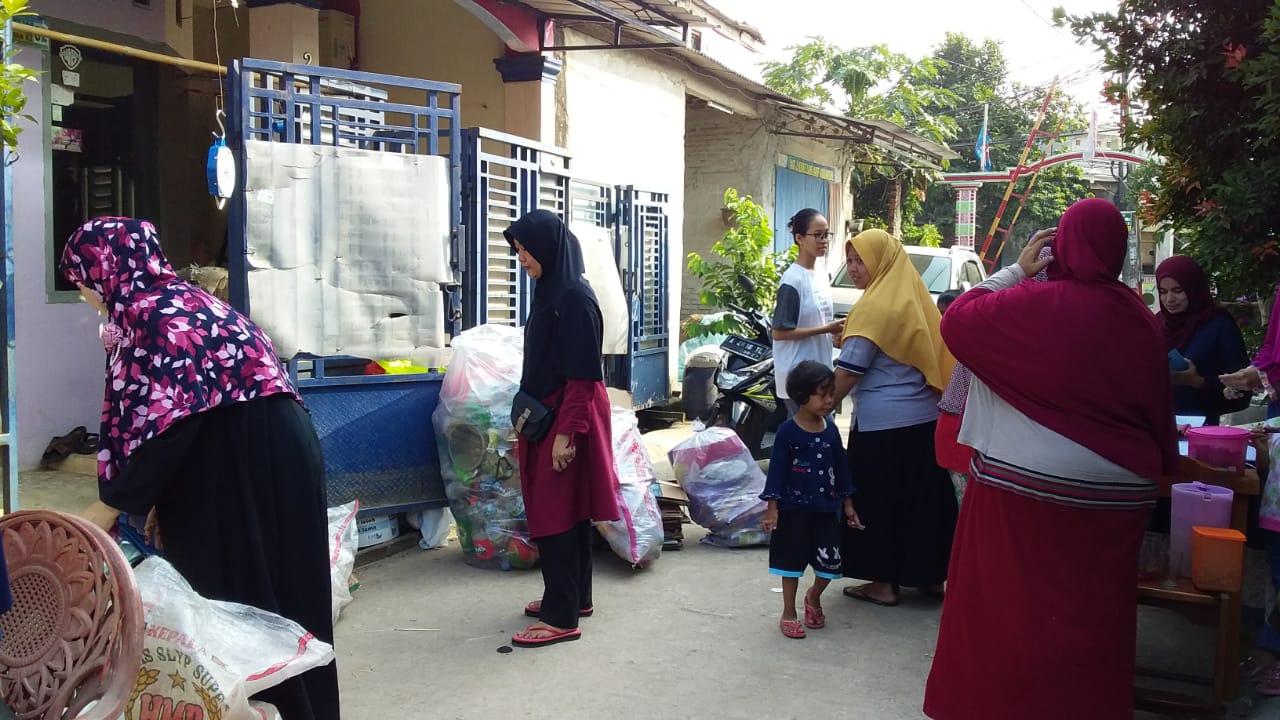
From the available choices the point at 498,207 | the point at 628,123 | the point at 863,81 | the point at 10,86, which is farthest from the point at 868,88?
the point at 10,86

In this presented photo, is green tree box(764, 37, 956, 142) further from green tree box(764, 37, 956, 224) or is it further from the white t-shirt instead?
the white t-shirt

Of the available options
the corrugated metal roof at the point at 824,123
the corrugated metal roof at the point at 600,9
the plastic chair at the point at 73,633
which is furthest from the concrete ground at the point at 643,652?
the corrugated metal roof at the point at 824,123

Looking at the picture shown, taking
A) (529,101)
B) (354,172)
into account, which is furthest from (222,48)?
(354,172)

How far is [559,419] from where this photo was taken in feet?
13.6

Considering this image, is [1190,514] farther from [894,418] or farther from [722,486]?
[722,486]

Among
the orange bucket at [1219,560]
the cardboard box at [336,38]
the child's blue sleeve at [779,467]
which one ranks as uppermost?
the cardboard box at [336,38]

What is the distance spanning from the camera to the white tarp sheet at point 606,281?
7738 millimetres

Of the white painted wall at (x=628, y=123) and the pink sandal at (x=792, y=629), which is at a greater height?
the white painted wall at (x=628, y=123)

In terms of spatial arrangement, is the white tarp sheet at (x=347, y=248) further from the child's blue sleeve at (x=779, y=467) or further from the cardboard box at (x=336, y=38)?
the cardboard box at (x=336, y=38)

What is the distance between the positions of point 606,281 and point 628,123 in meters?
2.82

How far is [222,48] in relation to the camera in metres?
9.56

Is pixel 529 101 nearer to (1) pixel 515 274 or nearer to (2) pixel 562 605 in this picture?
(1) pixel 515 274

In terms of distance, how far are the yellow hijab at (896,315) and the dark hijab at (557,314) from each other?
1200 mm

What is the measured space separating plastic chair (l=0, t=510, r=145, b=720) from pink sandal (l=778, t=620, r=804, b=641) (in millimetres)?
2844
